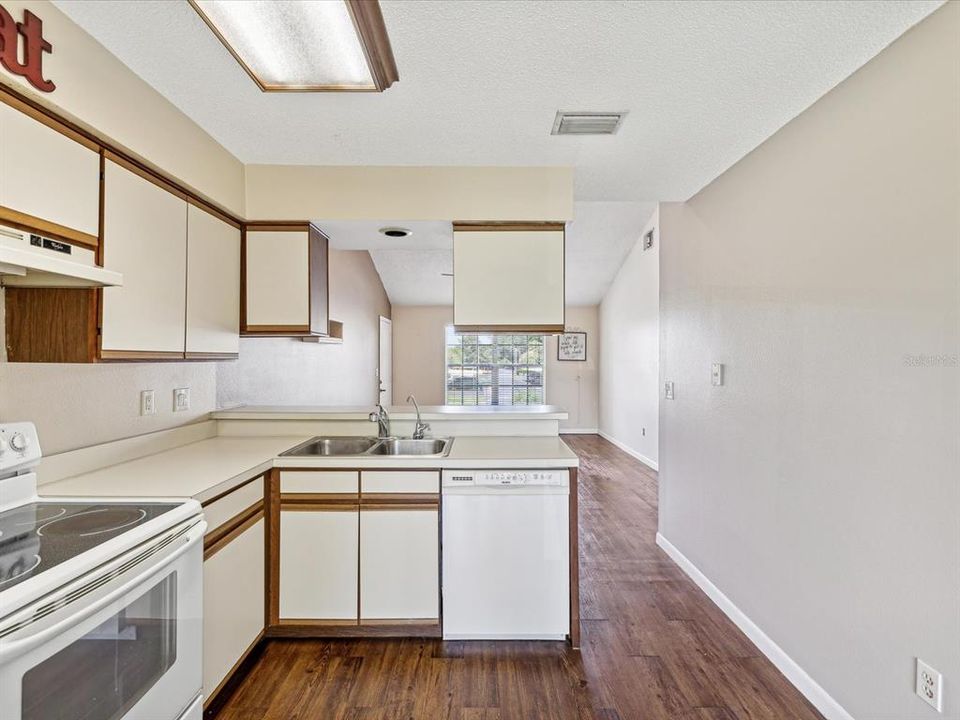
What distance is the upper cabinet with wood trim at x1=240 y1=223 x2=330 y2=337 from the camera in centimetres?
261

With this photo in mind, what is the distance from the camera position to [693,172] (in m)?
2.55

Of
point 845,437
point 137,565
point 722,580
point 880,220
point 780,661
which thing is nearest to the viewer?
point 137,565

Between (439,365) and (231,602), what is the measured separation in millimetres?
6499

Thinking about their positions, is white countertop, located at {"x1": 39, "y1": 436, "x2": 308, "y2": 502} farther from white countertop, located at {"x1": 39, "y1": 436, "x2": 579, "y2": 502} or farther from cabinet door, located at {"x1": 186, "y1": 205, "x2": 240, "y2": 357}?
cabinet door, located at {"x1": 186, "y1": 205, "x2": 240, "y2": 357}

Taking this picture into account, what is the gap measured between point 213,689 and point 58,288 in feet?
5.07

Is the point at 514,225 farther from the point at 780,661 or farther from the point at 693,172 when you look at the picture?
the point at 780,661

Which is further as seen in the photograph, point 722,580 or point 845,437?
point 722,580

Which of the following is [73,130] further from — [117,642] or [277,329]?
[117,642]

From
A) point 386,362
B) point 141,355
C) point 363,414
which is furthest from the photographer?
point 386,362

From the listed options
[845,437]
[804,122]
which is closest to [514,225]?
[804,122]

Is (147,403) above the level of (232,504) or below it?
above

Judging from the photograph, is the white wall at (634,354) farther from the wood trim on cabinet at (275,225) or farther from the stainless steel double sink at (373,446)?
the wood trim on cabinet at (275,225)

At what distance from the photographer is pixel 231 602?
1.90m

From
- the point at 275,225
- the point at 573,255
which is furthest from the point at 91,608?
the point at 573,255
